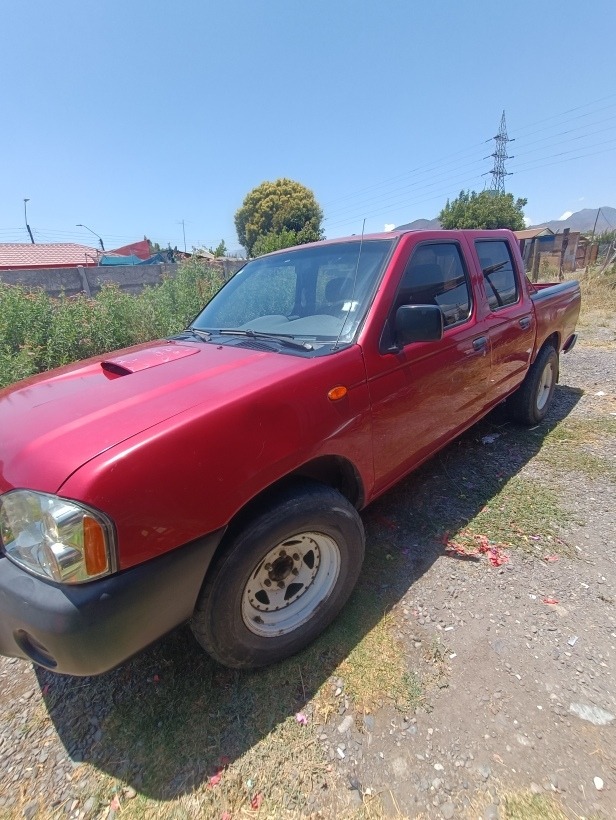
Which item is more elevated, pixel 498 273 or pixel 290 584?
pixel 498 273

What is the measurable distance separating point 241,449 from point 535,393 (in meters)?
3.64

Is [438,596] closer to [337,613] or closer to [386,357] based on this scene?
[337,613]

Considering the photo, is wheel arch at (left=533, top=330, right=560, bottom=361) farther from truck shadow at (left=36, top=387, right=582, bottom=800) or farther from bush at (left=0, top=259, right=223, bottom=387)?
bush at (left=0, top=259, right=223, bottom=387)

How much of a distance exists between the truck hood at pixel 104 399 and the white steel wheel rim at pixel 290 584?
0.75 m

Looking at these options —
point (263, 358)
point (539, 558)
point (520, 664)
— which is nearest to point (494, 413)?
point (539, 558)

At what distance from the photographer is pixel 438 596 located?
7.52 ft

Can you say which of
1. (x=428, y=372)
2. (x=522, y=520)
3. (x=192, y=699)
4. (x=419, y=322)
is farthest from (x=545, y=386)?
(x=192, y=699)

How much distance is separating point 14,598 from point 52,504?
0.38m

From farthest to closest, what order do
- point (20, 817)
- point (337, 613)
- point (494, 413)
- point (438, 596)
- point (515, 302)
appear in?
point (494, 413), point (515, 302), point (438, 596), point (337, 613), point (20, 817)

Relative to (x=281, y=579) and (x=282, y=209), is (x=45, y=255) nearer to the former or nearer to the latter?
(x=282, y=209)

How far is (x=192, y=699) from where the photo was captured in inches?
72.1

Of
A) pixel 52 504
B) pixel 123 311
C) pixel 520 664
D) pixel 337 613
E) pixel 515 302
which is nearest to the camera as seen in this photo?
pixel 52 504

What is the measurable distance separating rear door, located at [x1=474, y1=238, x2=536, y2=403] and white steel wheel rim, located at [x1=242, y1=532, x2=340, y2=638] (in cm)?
207

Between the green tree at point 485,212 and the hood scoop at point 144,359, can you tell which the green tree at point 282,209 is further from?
the hood scoop at point 144,359
